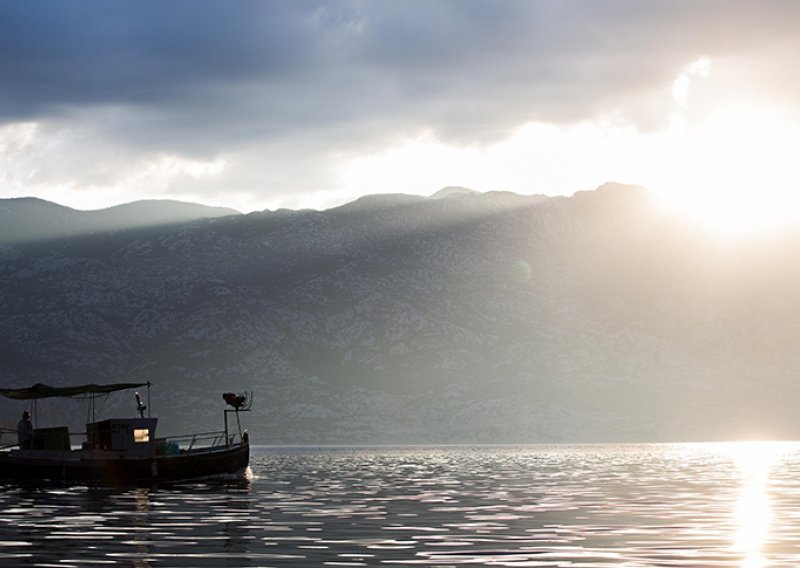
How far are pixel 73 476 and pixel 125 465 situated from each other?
4504 millimetres

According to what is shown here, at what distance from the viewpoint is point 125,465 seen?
9888 centimetres

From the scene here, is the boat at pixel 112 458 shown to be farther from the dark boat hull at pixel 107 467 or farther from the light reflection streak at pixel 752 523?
the light reflection streak at pixel 752 523

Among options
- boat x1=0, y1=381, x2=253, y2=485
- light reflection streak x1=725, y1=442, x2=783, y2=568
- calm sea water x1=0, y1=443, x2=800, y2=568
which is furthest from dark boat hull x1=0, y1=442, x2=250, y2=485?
light reflection streak x1=725, y1=442, x2=783, y2=568

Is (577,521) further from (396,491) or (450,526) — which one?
(396,491)

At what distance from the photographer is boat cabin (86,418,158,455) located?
10269 cm

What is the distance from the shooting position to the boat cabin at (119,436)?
102688 millimetres

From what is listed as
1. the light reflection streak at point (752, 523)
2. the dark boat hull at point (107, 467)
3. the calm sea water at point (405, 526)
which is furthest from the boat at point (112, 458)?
the light reflection streak at point (752, 523)

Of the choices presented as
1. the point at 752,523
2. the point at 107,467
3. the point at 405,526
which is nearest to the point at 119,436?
Answer: the point at 107,467

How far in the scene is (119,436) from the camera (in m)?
103

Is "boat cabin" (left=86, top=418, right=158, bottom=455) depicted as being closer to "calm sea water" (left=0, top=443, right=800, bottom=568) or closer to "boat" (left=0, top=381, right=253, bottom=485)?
"boat" (left=0, top=381, right=253, bottom=485)

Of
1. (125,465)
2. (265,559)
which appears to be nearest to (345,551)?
(265,559)

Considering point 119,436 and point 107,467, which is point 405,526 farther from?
point 119,436

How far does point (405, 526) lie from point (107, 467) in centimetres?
4871

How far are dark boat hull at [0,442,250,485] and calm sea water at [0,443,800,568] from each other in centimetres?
335
